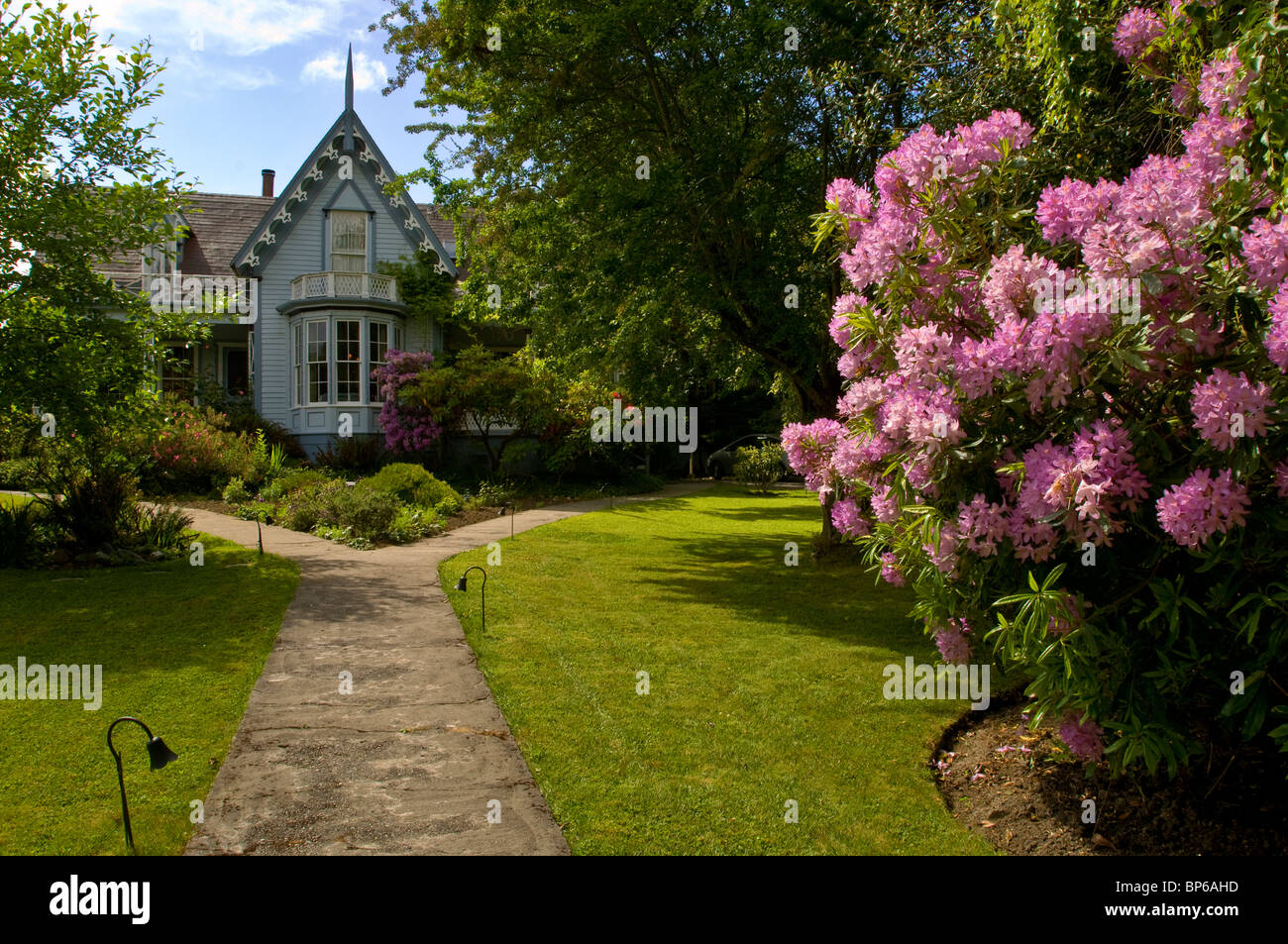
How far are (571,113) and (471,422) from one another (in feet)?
39.5

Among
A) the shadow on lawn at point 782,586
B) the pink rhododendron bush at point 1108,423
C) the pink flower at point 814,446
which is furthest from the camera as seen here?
the shadow on lawn at point 782,586

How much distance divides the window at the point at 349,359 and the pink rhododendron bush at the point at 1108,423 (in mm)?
20373

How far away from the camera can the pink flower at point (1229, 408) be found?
300 cm

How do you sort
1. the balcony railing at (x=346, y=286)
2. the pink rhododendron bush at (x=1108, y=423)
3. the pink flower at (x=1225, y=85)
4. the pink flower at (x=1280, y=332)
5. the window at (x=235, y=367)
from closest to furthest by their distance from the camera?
the pink flower at (x=1280, y=332), the pink rhododendron bush at (x=1108, y=423), the pink flower at (x=1225, y=85), the balcony railing at (x=346, y=286), the window at (x=235, y=367)

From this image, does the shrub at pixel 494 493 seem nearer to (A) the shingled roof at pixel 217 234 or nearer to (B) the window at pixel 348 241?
(B) the window at pixel 348 241

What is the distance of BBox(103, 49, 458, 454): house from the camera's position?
2275 centimetres

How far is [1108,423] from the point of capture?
353cm

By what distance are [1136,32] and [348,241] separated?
22227mm

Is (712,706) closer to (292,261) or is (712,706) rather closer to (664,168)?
(664,168)

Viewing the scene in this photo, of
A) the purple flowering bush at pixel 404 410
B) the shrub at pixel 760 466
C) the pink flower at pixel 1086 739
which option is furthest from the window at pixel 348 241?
the pink flower at pixel 1086 739

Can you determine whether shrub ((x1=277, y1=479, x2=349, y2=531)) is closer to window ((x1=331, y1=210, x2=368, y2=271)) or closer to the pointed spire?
window ((x1=331, y1=210, x2=368, y2=271))

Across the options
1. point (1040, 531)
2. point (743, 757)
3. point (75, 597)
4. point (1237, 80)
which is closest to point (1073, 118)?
point (1237, 80)

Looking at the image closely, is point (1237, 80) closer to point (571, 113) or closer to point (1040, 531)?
point (1040, 531)

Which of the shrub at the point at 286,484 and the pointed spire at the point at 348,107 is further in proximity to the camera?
the pointed spire at the point at 348,107
